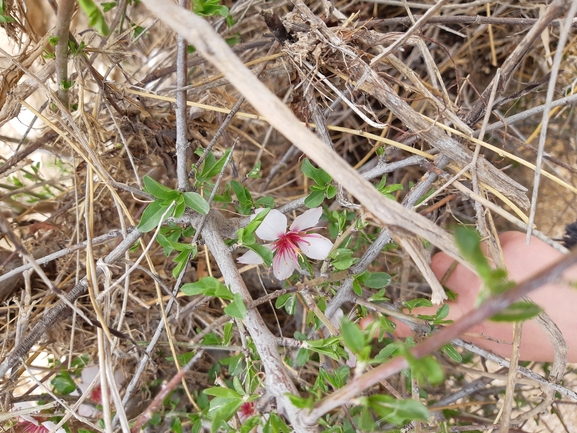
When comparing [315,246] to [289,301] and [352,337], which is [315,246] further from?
[352,337]

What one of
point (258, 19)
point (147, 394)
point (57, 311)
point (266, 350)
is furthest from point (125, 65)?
point (266, 350)

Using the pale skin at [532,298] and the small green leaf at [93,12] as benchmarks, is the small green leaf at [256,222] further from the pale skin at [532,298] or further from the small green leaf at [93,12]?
the pale skin at [532,298]

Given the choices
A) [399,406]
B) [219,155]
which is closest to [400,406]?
[399,406]

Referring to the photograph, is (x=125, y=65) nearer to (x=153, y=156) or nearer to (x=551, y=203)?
(x=153, y=156)

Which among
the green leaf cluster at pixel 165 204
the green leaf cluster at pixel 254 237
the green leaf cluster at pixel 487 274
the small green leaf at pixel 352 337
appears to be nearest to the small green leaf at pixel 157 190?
the green leaf cluster at pixel 165 204

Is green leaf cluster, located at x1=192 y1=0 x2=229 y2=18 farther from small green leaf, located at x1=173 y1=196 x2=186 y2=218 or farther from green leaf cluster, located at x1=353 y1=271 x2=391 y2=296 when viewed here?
green leaf cluster, located at x1=353 y1=271 x2=391 y2=296

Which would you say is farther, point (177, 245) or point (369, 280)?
point (369, 280)
